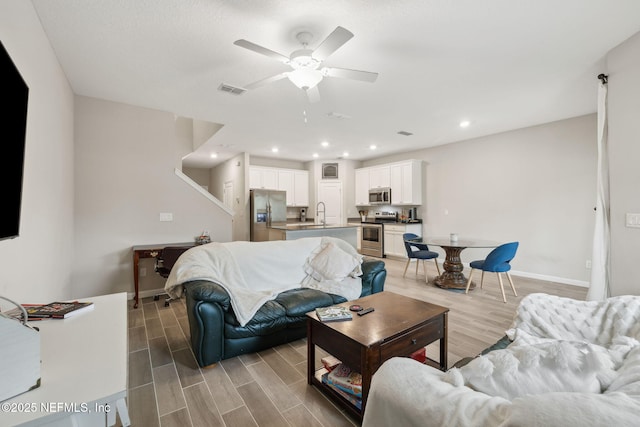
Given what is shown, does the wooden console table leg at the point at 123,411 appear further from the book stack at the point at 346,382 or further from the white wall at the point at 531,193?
the white wall at the point at 531,193

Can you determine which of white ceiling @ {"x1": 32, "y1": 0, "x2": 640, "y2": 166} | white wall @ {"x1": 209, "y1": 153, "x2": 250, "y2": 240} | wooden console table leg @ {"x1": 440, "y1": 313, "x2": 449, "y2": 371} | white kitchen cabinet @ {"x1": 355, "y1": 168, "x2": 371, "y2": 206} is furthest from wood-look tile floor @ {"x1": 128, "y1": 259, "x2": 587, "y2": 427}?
white kitchen cabinet @ {"x1": 355, "y1": 168, "x2": 371, "y2": 206}

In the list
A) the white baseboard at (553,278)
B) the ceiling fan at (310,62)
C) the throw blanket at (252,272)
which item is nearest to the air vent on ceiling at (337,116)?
the ceiling fan at (310,62)

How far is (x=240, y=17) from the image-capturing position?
2.09 metres

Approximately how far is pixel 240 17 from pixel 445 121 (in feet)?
12.0

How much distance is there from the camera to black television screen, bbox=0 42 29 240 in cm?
117

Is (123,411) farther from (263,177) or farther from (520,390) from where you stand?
(263,177)

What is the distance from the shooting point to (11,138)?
1.24 metres

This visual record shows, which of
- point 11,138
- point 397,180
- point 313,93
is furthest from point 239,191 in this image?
point 11,138

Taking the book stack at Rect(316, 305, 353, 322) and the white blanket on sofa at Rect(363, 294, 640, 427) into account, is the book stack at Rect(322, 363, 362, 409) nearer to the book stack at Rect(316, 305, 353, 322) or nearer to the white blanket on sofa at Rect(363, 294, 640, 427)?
the book stack at Rect(316, 305, 353, 322)

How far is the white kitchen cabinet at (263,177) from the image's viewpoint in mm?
7125

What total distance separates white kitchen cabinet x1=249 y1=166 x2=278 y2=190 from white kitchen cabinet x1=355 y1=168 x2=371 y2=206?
7.68 feet

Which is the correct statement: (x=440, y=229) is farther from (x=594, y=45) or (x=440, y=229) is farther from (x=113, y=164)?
(x=113, y=164)

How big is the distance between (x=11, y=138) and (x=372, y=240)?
673 cm

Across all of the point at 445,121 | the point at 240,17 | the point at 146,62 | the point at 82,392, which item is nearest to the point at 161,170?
the point at 146,62
